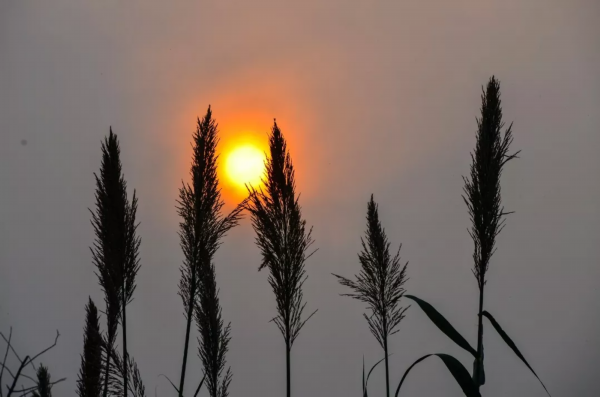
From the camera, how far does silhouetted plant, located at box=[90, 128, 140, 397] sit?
68.9 inches

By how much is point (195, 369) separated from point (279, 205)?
3.19m

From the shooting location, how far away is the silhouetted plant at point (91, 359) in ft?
5.98

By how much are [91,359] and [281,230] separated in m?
1.00

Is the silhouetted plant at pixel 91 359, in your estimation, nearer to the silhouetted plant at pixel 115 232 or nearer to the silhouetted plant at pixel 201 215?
the silhouetted plant at pixel 115 232

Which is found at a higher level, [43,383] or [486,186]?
[486,186]

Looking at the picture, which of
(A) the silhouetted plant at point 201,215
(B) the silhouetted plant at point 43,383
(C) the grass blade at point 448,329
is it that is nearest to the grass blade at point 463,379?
(C) the grass blade at point 448,329

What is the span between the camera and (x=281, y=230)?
5.62 feet

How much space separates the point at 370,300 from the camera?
249 centimetres

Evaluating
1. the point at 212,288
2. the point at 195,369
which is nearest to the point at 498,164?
the point at 212,288

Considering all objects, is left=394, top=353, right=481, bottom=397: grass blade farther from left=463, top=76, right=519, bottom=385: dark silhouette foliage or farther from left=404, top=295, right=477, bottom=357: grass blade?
left=463, top=76, right=519, bottom=385: dark silhouette foliage

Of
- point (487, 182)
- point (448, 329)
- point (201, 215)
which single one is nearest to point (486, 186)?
point (487, 182)

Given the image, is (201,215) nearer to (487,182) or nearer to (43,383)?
(43,383)

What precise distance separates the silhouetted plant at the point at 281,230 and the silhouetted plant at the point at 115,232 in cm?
44

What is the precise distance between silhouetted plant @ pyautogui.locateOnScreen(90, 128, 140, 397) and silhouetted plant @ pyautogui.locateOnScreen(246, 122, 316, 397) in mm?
443
